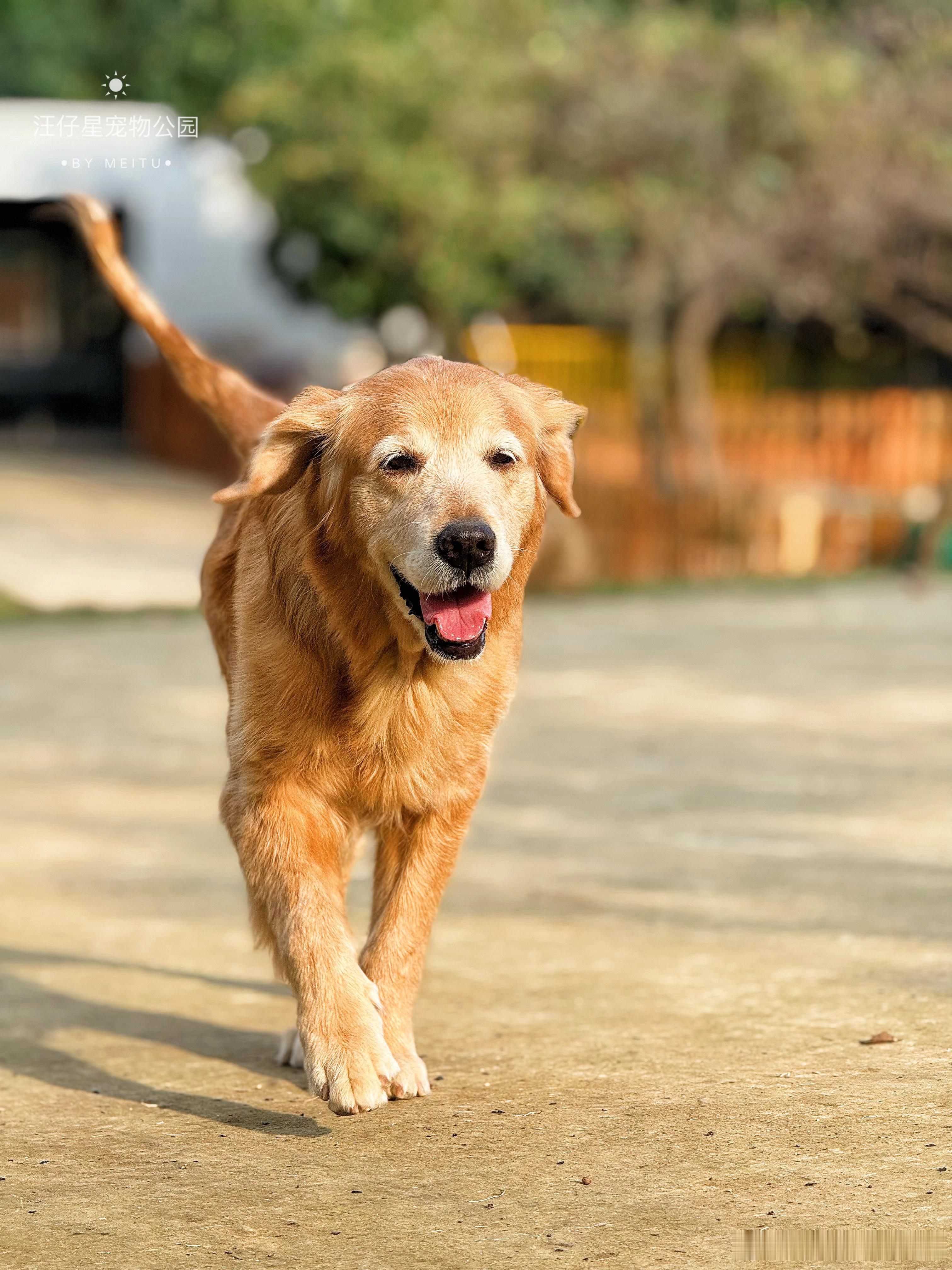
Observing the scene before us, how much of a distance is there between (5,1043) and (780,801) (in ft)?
12.6

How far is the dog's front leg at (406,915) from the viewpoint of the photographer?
427cm

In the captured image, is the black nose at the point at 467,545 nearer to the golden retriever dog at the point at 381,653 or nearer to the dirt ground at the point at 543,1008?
the golden retriever dog at the point at 381,653

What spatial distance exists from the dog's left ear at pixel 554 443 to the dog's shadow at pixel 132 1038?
160cm

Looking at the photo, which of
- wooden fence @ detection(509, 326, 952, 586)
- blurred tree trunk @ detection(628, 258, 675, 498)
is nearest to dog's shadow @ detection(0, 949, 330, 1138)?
wooden fence @ detection(509, 326, 952, 586)

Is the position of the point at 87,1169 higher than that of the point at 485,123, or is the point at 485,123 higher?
the point at 485,123

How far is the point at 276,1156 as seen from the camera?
3.86 metres

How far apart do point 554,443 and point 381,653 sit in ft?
2.42

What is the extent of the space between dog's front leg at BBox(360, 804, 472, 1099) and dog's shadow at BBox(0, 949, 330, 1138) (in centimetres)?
27

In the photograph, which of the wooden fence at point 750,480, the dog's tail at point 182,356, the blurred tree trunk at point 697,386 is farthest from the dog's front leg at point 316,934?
the blurred tree trunk at point 697,386

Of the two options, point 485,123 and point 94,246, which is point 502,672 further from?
point 485,123

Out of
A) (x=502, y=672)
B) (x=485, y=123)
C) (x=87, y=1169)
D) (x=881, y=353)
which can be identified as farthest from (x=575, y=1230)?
(x=881, y=353)

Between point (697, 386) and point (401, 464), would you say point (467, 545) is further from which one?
point (697, 386)

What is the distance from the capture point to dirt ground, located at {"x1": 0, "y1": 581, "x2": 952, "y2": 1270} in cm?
347

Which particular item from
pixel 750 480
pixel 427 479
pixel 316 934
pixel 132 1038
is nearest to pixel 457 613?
pixel 427 479
